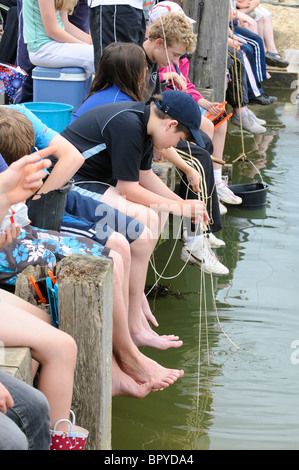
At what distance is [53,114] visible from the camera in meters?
4.72

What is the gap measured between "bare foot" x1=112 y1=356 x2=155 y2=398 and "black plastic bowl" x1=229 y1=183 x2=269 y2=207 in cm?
327

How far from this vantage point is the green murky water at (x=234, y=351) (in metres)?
3.40

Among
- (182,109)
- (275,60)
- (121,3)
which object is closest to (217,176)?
(121,3)

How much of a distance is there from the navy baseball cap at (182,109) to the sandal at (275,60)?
24.9ft

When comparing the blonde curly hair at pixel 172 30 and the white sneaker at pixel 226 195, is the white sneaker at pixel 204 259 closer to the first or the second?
the white sneaker at pixel 226 195

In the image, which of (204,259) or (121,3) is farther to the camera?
(204,259)

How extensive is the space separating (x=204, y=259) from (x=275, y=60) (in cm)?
677

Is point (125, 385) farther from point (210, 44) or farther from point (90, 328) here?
point (210, 44)

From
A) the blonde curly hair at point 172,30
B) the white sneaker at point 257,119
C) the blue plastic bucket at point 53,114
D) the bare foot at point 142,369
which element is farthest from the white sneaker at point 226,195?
the bare foot at point 142,369

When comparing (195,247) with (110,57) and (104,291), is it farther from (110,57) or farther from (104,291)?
(104,291)

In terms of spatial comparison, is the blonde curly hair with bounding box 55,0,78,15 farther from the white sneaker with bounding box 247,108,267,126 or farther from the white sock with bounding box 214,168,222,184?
the white sneaker with bounding box 247,108,267,126

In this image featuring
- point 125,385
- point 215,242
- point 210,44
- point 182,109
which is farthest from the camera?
point 210,44

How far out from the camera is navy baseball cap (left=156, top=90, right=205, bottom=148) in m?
3.78

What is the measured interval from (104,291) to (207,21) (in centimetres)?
500
